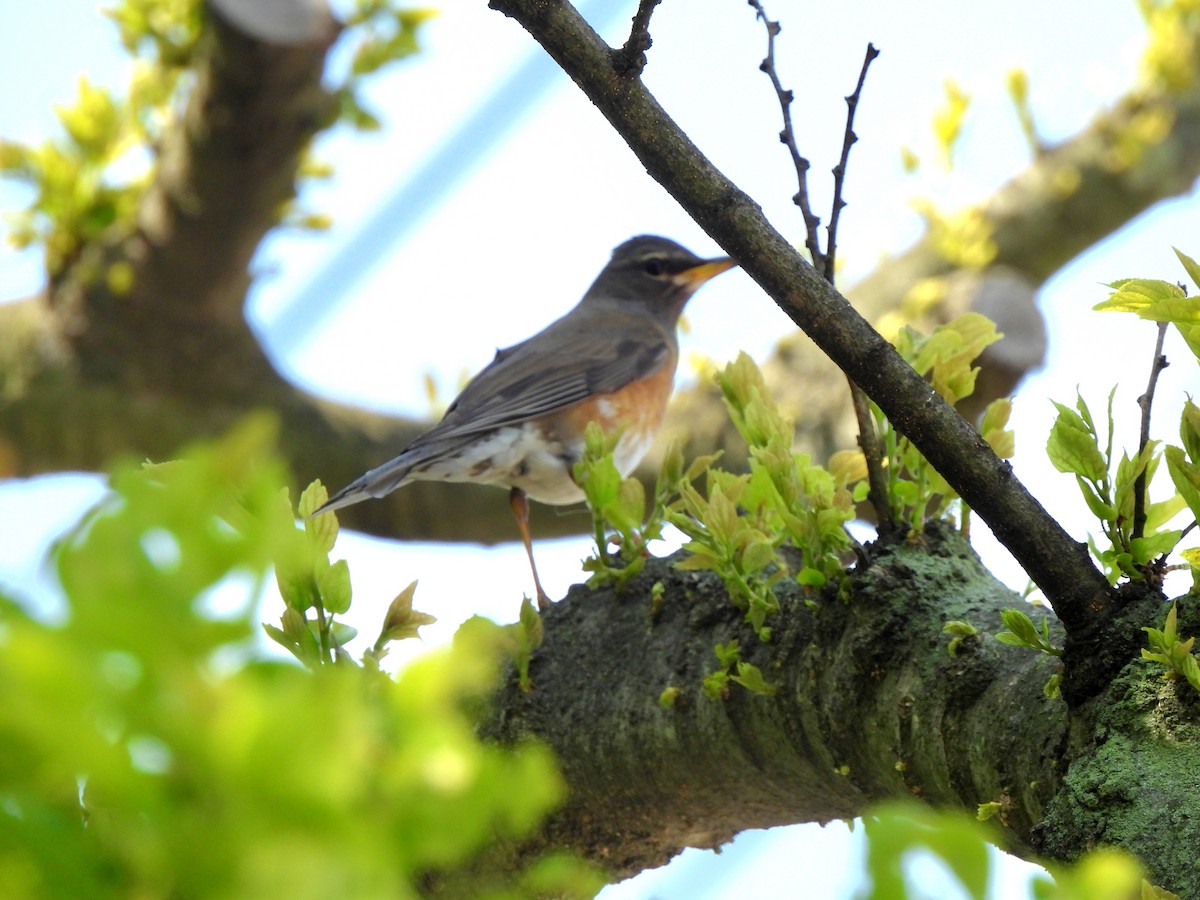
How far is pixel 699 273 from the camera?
5.40 m

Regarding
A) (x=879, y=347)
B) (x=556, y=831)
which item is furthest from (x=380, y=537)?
(x=879, y=347)

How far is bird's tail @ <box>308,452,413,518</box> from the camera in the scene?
10.8 feet

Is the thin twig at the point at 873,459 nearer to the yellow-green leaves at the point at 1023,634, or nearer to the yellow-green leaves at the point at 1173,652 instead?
the yellow-green leaves at the point at 1023,634

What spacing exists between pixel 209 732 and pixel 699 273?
16.3ft

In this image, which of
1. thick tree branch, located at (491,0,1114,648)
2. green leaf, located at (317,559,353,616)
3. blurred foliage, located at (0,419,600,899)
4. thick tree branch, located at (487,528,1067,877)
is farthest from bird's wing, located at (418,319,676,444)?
blurred foliage, located at (0,419,600,899)

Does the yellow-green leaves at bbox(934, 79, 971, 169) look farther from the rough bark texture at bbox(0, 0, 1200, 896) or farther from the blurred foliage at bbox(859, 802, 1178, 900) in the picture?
the blurred foliage at bbox(859, 802, 1178, 900)

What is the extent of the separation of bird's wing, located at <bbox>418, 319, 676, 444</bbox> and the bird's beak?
43 cm

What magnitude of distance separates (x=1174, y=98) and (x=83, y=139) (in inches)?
167

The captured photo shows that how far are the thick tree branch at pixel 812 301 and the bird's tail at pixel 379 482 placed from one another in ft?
6.38

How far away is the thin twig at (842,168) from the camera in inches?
64.6

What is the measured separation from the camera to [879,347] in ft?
4.63

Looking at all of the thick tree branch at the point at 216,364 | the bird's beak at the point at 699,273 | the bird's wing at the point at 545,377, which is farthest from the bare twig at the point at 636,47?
the bird's beak at the point at 699,273

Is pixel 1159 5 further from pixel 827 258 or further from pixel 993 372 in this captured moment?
pixel 827 258

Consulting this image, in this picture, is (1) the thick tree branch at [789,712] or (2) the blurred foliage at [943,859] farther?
(1) the thick tree branch at [789,712]
